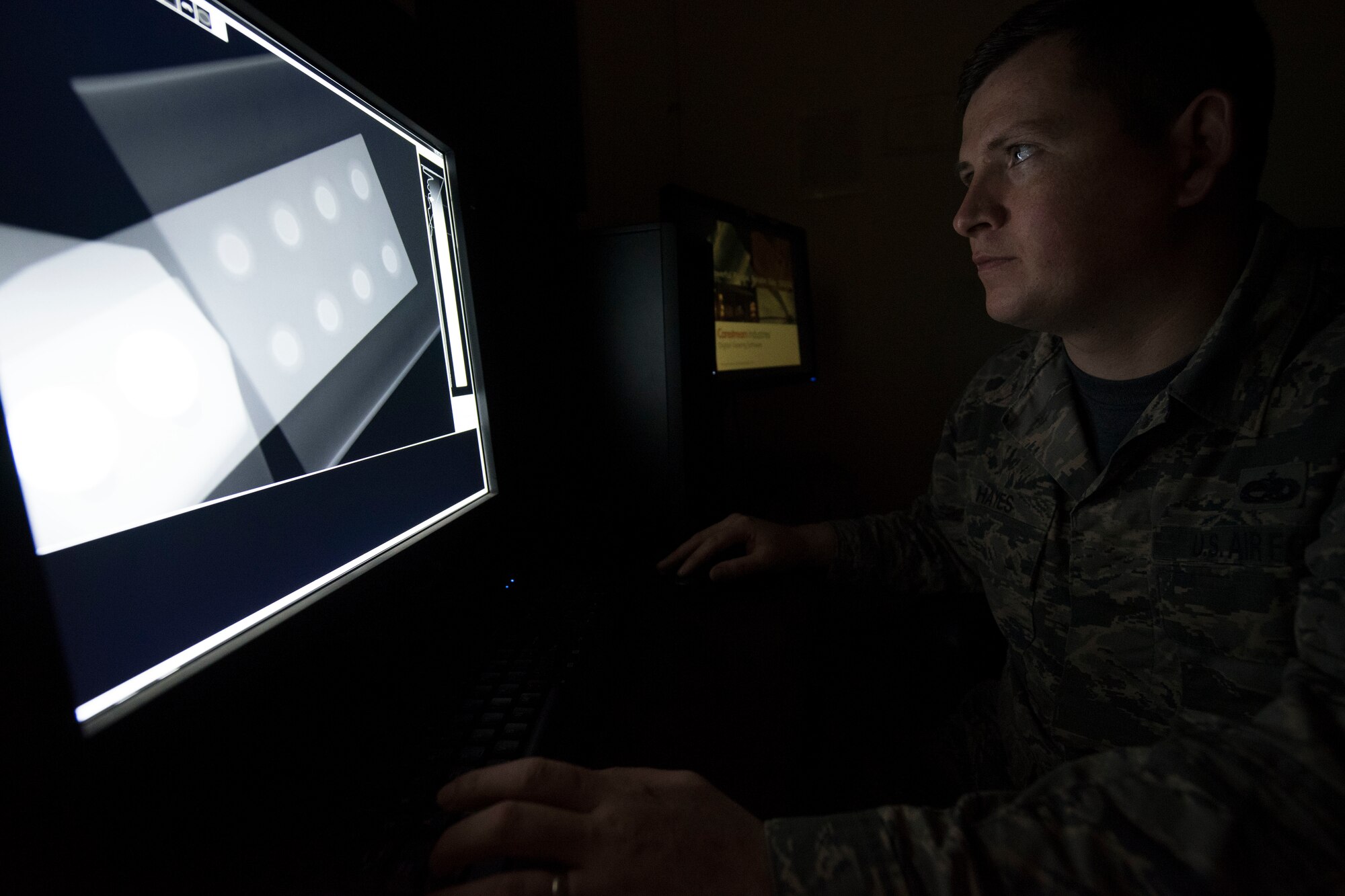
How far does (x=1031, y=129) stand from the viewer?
0.76 meters

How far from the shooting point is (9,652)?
0.70ft

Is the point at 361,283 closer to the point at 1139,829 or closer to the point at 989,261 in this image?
the point at 1139,829

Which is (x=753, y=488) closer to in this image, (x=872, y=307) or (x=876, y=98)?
(x=872, y=307)

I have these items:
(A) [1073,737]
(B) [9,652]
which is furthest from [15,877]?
(A) [1073,737]

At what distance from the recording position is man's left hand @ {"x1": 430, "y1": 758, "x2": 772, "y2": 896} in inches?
11.9

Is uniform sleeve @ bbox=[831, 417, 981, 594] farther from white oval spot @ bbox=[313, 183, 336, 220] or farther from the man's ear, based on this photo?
white oval spot @ bbox=[313, 183, 336, 220]

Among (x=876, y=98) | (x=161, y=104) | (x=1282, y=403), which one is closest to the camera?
(x=161, y=104)

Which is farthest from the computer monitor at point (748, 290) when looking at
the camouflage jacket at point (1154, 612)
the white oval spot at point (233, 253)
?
the white oval spot at point (233, 253)

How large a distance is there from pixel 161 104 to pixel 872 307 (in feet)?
5.59

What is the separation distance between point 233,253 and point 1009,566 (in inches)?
35.2

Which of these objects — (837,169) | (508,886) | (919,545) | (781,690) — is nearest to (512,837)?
(508,886)

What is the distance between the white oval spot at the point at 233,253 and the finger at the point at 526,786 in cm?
32

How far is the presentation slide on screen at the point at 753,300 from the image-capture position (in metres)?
1.29

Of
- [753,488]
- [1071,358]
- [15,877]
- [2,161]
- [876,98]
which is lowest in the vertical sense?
[753,488]
